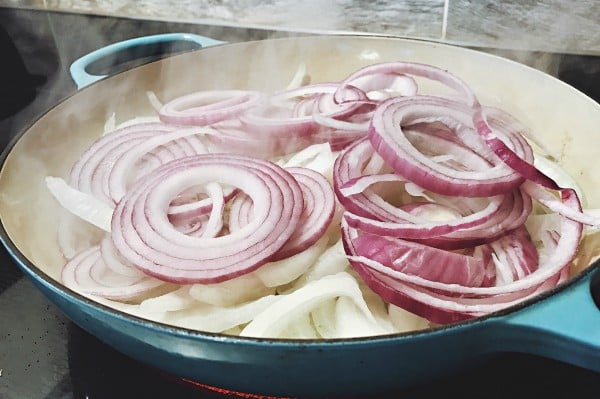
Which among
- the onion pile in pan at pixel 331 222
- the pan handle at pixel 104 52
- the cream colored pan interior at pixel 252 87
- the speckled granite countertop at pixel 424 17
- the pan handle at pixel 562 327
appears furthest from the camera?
the speckled granite countertop at pixel 424 17

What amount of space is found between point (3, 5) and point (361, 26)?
3.13ft

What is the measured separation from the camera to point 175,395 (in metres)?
0.75

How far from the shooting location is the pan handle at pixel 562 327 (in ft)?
1.81

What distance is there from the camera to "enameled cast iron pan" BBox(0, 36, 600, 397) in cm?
56

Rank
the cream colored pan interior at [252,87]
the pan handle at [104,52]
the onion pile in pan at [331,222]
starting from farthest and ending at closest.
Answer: the pan handle at [104,52] < the cream colored pan interior at [252,87] < the onion pile in pan at [331,222]

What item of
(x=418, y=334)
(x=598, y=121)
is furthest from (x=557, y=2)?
(x=418, y=334)

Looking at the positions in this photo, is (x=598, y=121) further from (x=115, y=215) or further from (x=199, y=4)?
(x=199, y=4)

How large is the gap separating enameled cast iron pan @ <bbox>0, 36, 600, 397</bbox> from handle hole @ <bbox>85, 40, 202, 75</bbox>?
0.07 metres

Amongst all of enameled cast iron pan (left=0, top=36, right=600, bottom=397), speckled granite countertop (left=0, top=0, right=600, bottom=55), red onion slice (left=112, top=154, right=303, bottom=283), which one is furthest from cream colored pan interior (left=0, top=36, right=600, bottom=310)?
speckled granite countertop (left=0, top=0, right=600, bottom=55)

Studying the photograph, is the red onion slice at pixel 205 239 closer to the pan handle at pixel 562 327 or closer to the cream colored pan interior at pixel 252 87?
the cream colored pan interior at pixel 252 87

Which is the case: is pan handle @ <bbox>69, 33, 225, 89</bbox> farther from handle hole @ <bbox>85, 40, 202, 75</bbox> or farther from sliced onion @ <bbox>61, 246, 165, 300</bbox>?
sliced onion @ <bbox>61, 246, 165, 300</bbox>

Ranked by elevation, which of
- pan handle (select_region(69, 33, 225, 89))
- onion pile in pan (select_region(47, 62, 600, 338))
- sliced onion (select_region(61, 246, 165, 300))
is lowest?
sliced onion (select_region(61, 246, 165, 300))

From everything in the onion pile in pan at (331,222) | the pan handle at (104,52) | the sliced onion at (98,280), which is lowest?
the sliced onion at (98,280)

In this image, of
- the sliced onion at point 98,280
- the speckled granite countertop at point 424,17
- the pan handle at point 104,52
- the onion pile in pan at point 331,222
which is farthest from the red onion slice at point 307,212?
the speckled granite countertop at point 424,17
